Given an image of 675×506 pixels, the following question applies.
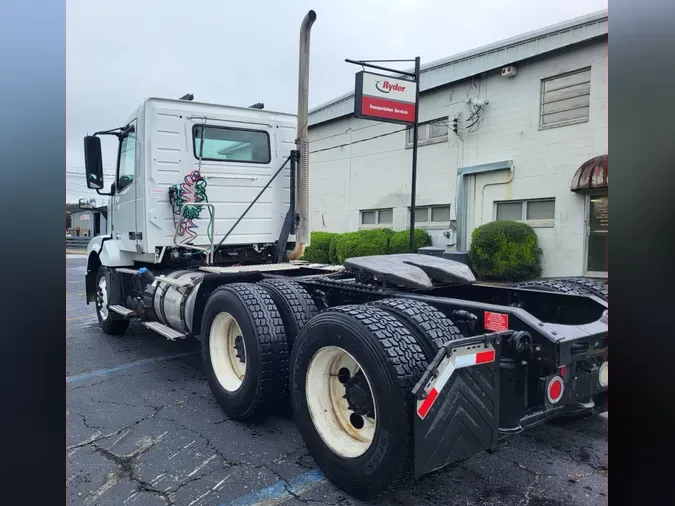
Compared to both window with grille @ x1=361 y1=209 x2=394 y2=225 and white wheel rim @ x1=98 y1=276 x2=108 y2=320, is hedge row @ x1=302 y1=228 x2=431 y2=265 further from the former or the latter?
white wheel rim @ x1=98 y1=276 x2=108 y2=320

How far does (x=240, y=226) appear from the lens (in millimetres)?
6504

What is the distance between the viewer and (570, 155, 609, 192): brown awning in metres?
9.95

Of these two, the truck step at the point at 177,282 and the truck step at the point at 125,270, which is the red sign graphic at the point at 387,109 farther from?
the truck step at the point at 177,282

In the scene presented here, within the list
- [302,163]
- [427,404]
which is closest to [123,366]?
[302,163]

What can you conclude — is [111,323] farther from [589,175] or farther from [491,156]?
[491,156]

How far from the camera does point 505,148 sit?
41.7 feet

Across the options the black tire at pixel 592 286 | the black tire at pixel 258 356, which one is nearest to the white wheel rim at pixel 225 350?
the black tire at pixel 258 356

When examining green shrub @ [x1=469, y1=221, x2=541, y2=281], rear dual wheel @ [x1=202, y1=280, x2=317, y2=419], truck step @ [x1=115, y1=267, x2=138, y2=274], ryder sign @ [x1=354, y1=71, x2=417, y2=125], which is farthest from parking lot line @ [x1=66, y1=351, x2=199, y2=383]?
green shrub @ [x1=469, y1=221, x2=541, y2=281]

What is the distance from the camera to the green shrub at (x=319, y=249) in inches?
639

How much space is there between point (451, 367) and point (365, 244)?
11.9 metres

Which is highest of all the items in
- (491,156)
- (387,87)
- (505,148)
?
(387,87)

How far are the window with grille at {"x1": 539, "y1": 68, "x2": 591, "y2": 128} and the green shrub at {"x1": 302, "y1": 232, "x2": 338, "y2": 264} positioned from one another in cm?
724

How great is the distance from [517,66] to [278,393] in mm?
11019
